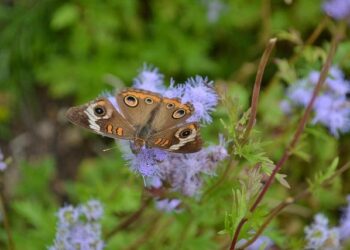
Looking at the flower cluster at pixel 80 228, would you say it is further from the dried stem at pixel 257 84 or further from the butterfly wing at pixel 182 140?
the dried stem at pixel 257 84

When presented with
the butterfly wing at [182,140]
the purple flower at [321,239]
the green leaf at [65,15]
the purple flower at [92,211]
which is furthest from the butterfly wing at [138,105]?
the green leaf at [65,15]

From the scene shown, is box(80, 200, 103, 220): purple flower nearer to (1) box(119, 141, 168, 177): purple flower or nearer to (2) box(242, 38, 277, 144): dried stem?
(1) box(119, 141, 168, 177): purple flower

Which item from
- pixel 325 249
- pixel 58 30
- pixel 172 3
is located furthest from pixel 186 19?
pixel 325 249

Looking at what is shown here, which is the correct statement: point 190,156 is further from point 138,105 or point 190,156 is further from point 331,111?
point 331,111

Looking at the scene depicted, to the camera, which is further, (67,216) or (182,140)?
(67,216)

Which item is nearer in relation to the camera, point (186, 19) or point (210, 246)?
point (210, 246)

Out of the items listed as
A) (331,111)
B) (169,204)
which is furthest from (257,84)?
(331,111)

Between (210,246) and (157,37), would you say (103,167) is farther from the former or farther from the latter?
(210,246)
